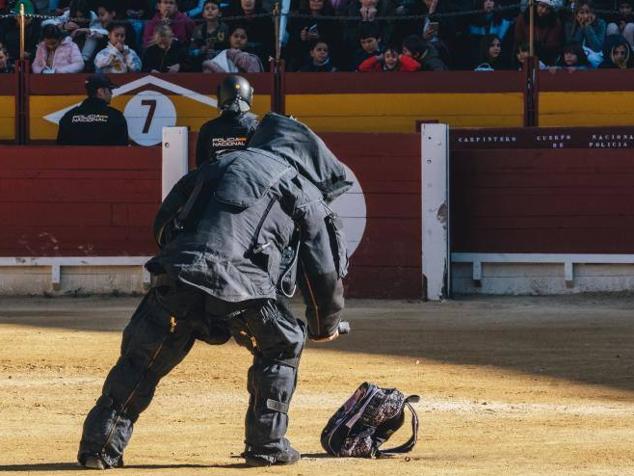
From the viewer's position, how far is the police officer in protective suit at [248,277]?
221 inches

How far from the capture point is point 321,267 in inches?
227

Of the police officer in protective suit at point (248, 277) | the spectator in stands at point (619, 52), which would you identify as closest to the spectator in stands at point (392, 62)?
the spectator in stands at point (619, 52)

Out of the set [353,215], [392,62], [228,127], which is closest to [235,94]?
[228,127]

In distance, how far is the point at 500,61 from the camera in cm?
1395

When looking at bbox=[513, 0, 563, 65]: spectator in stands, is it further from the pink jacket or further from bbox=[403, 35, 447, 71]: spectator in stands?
the pink jacket

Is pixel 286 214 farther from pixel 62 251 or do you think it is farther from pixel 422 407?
pixel 62 251

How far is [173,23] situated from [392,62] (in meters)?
2.03

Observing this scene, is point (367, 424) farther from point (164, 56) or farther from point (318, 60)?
point (164, 56)

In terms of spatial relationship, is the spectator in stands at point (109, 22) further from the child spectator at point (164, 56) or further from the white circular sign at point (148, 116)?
the white circular sign at point (148, 116)

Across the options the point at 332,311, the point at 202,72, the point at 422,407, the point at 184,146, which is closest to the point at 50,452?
the point at 332,311

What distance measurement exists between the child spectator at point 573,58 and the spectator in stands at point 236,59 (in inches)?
103

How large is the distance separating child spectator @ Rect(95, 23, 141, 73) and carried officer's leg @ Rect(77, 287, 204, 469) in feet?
28.0

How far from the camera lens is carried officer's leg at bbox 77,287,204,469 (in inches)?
227

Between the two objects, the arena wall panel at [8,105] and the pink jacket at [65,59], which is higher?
the pink jacket at [65,59]
